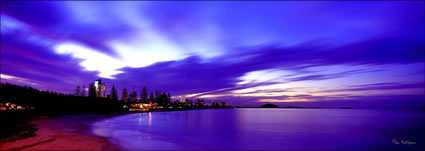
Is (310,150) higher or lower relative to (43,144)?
lower

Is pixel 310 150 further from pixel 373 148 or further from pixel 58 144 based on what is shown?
pixel 58 144

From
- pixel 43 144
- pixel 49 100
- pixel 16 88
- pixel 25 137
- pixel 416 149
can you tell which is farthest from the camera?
pixel 49 100

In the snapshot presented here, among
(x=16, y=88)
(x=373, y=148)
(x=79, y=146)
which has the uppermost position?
(x=16, y=88)

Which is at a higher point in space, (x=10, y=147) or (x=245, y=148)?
(x=10, y=147)

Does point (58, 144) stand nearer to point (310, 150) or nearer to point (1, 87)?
point (310, 150)

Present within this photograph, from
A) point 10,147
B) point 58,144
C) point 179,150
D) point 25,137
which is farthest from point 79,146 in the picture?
point 179,150

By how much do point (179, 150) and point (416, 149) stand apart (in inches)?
1083

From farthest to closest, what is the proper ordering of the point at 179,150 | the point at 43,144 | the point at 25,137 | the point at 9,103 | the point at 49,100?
the point at 49,100 → the point at 9,103 → the point at 179,150 → the point at 25,137 → the point at 43,144

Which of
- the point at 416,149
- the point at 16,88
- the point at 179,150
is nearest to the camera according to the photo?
the point at 179,150

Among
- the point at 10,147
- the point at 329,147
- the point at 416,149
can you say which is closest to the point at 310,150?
the point at 329,147

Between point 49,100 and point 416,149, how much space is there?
10449cm

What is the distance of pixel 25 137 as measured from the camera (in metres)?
20.4

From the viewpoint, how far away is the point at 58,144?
60.1 feet

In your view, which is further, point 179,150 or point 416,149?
point 416,149
